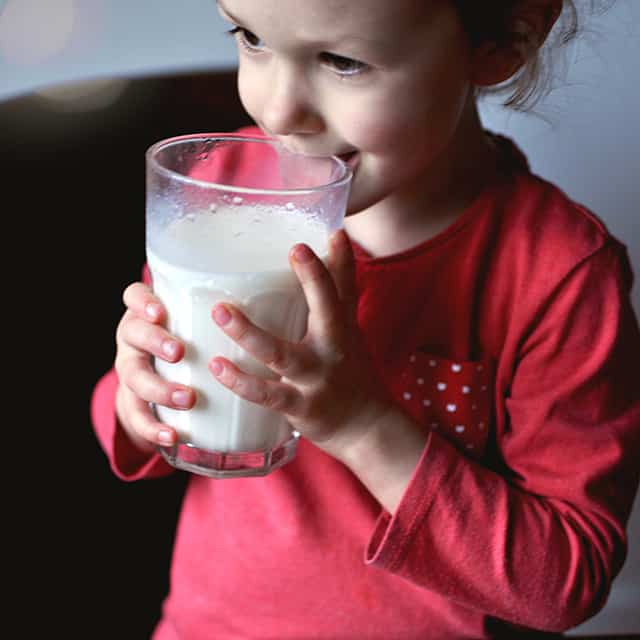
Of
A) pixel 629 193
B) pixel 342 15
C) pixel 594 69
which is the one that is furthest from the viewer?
pixel 629 193

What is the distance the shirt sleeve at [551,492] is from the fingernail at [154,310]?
263mm

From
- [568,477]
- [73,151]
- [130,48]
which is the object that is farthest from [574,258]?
[130,48]

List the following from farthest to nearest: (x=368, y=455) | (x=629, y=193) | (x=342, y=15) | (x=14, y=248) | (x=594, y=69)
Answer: (x=629, y=193)
(x=594, y=69)
(x=14, y=248)
(x=368, y=455)
(x=342, y=15)

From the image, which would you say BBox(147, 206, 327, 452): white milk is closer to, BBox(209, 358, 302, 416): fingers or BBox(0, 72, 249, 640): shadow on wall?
BBox(209, 358, 302, 416): fingers

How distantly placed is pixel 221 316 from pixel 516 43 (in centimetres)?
37

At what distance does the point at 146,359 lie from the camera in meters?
0.75

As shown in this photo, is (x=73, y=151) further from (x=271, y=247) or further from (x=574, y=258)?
(x=574, y=258)

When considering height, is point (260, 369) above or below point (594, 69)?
below

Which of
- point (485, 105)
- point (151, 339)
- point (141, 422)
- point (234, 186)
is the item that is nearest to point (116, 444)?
point (141, 422)

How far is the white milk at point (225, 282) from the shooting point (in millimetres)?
620

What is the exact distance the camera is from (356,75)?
657 mm

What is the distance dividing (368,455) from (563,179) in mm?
595

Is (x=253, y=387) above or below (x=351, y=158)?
below

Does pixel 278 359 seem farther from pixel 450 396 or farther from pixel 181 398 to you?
pixel 450 396
